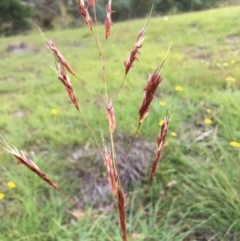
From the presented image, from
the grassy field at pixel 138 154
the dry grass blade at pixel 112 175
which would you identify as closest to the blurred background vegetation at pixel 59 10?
the grassy field at pixel 138 154

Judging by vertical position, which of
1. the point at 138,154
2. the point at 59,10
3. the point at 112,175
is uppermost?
the point at 112,175

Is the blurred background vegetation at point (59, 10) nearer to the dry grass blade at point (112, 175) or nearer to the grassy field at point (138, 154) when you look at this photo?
the grassy field at point (138, 154)

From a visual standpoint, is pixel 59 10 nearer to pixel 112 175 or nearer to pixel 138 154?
pixel 138 154

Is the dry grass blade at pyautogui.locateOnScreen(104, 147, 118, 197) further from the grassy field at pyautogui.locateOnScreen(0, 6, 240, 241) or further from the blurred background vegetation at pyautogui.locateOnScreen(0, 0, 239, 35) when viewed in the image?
the blurred background vegetation at pyautogui.locateOnScreen(0, 0, 239, 35)

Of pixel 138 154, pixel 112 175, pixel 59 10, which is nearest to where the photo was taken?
pixel 112 175

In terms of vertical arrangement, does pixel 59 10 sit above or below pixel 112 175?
below

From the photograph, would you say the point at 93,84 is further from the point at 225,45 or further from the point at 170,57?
the point at 225,45

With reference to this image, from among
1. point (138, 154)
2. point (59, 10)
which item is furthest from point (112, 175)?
point (59, 10)

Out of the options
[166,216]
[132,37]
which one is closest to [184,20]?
[132,37]
